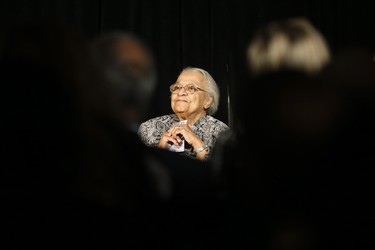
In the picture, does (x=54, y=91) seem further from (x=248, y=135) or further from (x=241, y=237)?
(x=241, y=237)

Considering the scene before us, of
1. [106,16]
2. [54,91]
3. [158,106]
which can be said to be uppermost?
→ [106,16]

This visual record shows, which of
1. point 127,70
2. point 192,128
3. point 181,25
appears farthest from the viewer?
point 181,25

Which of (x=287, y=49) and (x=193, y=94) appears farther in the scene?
(x=193, y=94)

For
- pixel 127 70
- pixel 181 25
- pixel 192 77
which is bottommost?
pixel 192 77

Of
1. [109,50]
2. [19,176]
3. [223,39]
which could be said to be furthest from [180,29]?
[19,176]

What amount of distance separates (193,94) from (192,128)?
0.68ft

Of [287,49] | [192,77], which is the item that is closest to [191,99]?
[192,77]

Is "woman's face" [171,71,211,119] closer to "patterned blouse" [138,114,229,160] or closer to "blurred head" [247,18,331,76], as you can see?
"patterned blouse" [138,114,229,160]

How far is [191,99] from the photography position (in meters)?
3.38

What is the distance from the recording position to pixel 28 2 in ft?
14.4

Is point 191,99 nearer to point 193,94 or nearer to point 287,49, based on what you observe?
point 193,94

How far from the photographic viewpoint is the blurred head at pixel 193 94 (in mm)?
3377

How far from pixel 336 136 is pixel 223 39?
3375 mm

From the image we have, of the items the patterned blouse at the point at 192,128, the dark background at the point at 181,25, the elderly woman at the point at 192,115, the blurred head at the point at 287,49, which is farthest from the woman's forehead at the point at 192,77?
the blurred head at the point at 287,49
